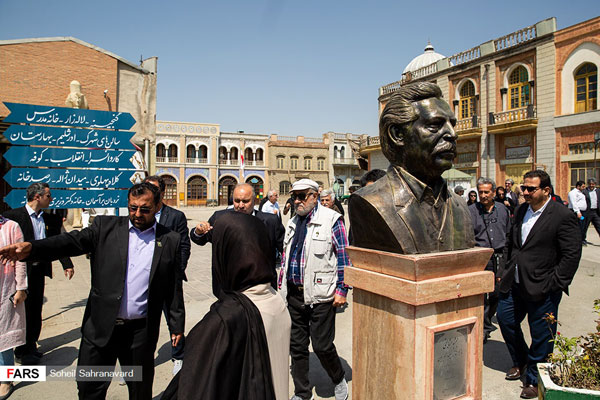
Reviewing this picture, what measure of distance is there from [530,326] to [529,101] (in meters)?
18.1

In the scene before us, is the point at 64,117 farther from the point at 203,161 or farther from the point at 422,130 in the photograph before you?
the point at 203,161

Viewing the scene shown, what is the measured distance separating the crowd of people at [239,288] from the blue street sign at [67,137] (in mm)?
2208

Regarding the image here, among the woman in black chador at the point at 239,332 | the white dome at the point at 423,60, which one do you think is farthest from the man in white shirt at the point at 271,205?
the white dome at the point at 423,60

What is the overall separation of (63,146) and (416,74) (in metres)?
22.2

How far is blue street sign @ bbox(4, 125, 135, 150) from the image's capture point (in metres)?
5.72

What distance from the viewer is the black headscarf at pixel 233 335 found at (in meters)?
1.53

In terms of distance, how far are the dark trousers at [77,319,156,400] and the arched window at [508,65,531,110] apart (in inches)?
800

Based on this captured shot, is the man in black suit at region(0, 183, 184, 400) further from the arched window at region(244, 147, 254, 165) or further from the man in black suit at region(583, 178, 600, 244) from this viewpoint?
the arched window at region(244, 147, 254, 165)

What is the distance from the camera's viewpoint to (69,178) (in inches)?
241

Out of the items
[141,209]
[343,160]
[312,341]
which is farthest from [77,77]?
[343,160]

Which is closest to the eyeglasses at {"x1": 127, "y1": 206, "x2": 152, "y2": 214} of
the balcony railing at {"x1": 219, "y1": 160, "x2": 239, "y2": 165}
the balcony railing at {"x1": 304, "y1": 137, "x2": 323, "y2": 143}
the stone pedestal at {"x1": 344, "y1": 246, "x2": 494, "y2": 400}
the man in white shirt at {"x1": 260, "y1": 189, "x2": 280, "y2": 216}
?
the stone pedestal at {"x1": 344, "y1": 246, "x2": 494, "y2": 400}

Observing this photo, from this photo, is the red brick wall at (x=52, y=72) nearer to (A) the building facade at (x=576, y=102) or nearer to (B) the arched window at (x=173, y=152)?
(A) the building facade at (x=576, y=102)

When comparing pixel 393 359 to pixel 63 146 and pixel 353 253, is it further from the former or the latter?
pixel 63 146

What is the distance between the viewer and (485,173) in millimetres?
19609
